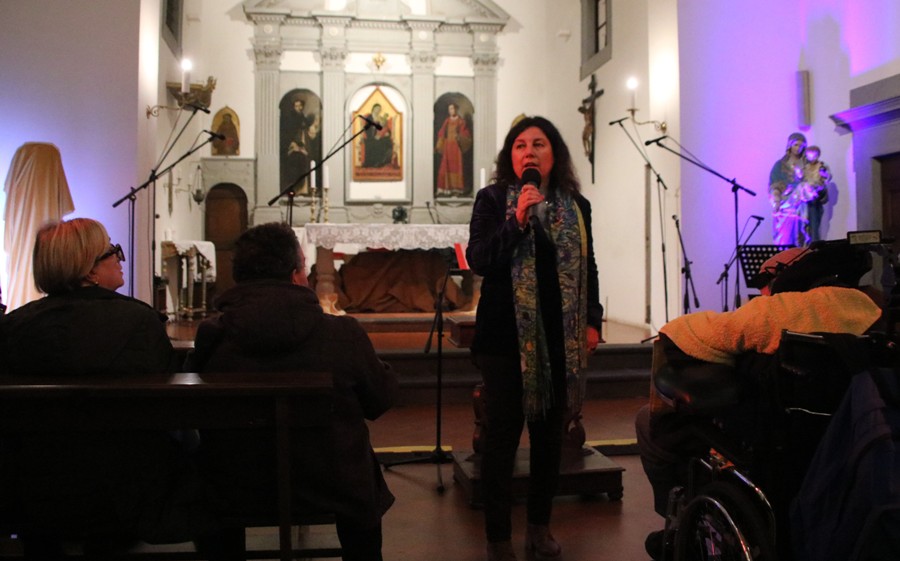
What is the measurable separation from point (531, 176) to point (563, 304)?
430mm

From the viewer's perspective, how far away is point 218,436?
1904 mm

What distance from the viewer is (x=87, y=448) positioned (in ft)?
5.94

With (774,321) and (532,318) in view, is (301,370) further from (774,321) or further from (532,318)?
(774,321)

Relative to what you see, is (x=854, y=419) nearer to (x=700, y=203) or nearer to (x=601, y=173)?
(x=700, y=203)

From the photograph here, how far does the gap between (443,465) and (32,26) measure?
219 inches

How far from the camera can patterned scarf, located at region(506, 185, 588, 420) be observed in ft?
7.63

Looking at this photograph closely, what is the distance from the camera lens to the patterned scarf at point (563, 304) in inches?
91.6

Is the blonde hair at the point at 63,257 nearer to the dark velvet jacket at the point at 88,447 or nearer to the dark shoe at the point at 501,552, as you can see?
the dark velvet jacket at the point at 88,447

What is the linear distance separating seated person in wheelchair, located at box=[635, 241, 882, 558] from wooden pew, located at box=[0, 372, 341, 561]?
2.95ft

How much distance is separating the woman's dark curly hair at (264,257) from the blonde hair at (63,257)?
0.40 m

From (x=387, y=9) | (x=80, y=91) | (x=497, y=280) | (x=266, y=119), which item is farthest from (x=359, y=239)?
(x=387, y=9)

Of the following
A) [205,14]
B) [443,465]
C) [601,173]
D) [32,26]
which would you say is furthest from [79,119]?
[601,173]

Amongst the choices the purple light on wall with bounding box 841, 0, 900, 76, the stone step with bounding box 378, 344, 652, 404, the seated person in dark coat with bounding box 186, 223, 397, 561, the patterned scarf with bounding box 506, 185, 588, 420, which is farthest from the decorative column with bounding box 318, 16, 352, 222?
the seated person in dark coat with bounding box 186, 223, 397, 561

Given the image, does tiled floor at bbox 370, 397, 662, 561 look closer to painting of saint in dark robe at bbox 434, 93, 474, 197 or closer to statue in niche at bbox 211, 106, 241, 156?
painting of saint in dark robe at bbox 434, 93, 474, 197
